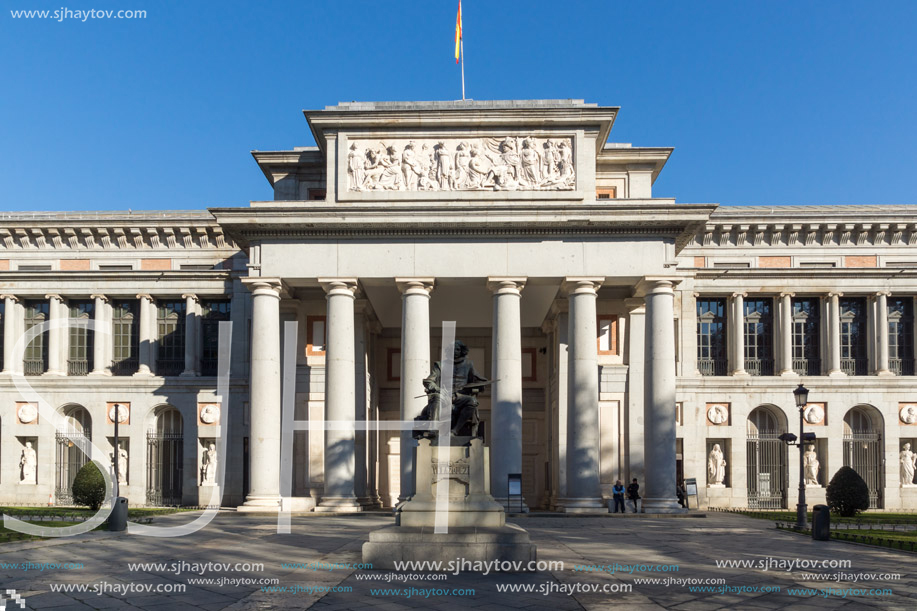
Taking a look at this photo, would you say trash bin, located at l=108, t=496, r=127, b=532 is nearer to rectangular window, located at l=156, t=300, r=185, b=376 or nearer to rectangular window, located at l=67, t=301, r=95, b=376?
rectangular window, located at l=156, t=300, r=185, b=376

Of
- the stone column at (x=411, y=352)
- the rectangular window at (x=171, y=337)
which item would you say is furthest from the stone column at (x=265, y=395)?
the rectangular window at (x=171, y=337)

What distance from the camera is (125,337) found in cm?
4816

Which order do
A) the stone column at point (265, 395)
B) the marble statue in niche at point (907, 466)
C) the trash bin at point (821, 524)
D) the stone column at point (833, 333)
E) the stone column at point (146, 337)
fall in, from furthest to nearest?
the stone column at point (146, 337), the stone column at point (833, 333), the marble statue in niche at point (907, 466), the stone column at point (265, 395), the trash bin at point (821, 524)

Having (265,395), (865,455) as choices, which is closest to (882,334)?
(865,455)

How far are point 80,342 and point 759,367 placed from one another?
37.0 meters

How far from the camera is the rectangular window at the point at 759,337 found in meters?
47.3

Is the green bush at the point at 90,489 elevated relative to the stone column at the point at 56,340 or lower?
lower

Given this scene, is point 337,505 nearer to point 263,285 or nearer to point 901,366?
point 263,285

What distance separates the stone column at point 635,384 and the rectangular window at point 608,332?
108 centimetres

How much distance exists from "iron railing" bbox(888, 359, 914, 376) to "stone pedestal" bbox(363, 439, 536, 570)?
3528cm

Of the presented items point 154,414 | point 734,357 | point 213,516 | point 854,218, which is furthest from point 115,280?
point 854,218

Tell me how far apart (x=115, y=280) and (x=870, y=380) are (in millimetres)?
40249

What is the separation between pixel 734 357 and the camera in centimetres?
4688

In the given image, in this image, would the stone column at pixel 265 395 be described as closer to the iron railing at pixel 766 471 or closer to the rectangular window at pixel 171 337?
the rectangular window at pixel 171 337
